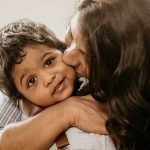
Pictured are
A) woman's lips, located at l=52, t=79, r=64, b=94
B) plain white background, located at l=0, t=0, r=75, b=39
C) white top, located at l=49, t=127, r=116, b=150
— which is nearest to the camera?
white top, located at l=49, t=127, r=116, b=150

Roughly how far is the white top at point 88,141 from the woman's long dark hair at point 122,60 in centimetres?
3

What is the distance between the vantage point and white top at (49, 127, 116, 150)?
0.88 meters

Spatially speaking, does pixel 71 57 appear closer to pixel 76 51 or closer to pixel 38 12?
pixel 76 51

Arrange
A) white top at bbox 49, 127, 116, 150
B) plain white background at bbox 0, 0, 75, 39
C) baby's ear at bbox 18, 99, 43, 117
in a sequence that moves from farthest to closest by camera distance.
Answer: plain white background at bbox 0, 0, 75, 39 < baby's ear at bbox 18, 99, 43, 117 < white top at bbox 49, 127, 116, 150

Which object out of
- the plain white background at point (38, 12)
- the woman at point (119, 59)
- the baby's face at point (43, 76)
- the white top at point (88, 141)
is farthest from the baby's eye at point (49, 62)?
the plain white background at point (38, 12)

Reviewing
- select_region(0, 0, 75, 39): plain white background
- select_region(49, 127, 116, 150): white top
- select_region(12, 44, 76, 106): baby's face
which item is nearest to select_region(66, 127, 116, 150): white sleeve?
select_region(49, 127, 116, 150): white top

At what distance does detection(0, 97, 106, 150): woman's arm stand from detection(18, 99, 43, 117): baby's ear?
5.6 inches

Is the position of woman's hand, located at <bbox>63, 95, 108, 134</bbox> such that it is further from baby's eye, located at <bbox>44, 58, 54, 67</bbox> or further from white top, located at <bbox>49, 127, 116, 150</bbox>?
baby's eye, located at <bbox>44, 58, 54, 67</bbox>

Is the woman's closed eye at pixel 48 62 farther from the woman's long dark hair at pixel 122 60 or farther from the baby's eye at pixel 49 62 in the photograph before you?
the woman's long dark hair at pixel 122 60

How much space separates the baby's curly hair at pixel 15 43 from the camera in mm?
1073

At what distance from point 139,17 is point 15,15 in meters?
1.39

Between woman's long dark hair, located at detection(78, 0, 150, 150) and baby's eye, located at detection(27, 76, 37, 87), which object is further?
baby's eye, located at detection(27, 76, 37, 87)

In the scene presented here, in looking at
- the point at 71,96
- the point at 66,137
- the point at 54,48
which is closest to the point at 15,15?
the point at 54,48

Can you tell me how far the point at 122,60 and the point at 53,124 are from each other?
0.27 metres
